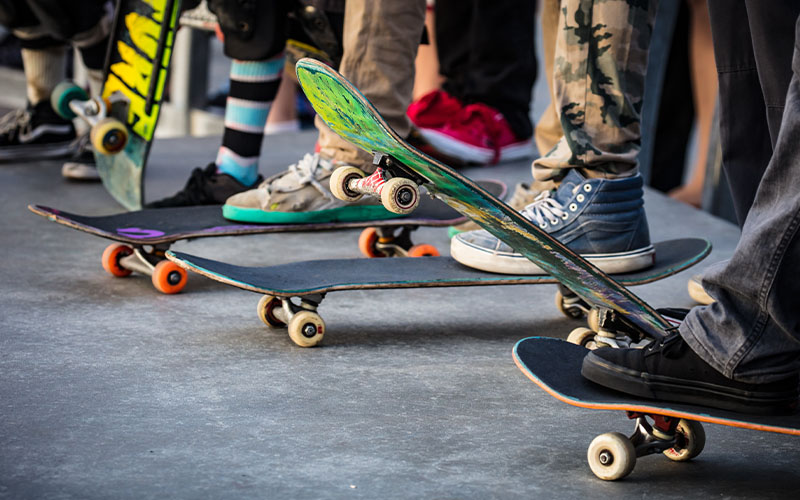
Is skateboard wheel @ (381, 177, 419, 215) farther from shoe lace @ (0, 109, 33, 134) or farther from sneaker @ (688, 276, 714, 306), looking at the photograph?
shoe lace @ (0, 109, 33, 134)

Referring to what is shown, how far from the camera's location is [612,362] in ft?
4.82

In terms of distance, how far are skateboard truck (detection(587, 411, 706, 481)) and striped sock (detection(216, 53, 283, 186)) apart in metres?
1.76

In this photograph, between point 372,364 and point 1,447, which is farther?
point 372,364

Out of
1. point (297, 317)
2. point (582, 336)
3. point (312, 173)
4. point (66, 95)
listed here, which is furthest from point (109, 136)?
point (582, 336)

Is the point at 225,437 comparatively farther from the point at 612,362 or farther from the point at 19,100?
the point at 19,100

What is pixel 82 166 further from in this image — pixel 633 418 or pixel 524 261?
pixel 633 418

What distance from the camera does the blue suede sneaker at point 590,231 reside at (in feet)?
7.16

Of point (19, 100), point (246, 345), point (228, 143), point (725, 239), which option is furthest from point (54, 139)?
point (19, 100)

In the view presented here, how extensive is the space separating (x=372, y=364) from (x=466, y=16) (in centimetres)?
275

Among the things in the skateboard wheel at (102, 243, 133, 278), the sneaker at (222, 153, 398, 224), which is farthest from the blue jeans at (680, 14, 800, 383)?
the skateboard wheel at (102, 243, 133, 278)

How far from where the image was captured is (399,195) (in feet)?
5.58

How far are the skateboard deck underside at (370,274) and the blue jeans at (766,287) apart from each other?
728 mm

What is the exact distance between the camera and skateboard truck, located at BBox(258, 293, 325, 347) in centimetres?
201

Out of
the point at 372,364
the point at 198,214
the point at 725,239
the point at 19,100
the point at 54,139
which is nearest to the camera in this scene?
the point at 372,364
